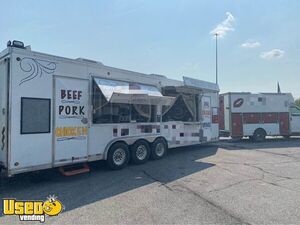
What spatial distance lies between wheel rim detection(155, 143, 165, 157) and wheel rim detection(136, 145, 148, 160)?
0.65 metres

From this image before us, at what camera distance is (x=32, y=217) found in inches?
187

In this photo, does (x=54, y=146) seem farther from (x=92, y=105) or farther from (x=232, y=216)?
(x=232, y=216)

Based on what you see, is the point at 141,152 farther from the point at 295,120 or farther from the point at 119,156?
the point at 295,120

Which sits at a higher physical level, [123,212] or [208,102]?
[208,102]

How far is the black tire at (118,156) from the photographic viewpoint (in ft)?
26.3

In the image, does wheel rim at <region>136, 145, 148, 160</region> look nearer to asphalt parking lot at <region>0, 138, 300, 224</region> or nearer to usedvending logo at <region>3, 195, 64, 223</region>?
asphalt parking lot at <region>0, 138, 300, 224</region>

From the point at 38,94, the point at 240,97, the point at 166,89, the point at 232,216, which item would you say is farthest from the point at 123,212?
the point at 240,97

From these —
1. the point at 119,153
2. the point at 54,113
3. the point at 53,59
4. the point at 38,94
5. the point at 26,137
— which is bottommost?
the point at 119,153

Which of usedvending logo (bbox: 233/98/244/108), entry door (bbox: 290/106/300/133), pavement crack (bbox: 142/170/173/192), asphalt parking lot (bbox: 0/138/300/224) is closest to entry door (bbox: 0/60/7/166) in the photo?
asphalt parking lot (bbox: 0/138/300/224)

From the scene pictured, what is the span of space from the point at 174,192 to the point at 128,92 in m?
3.33

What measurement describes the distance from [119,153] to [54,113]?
2531 millimetres

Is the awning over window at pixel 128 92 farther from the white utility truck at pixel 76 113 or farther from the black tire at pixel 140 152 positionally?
the black tire at pixel 140 152

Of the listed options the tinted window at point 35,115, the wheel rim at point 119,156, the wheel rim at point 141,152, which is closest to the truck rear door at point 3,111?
the tinted window at point 35,115

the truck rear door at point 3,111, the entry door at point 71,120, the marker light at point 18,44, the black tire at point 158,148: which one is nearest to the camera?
the truck rear door at point 3,111
